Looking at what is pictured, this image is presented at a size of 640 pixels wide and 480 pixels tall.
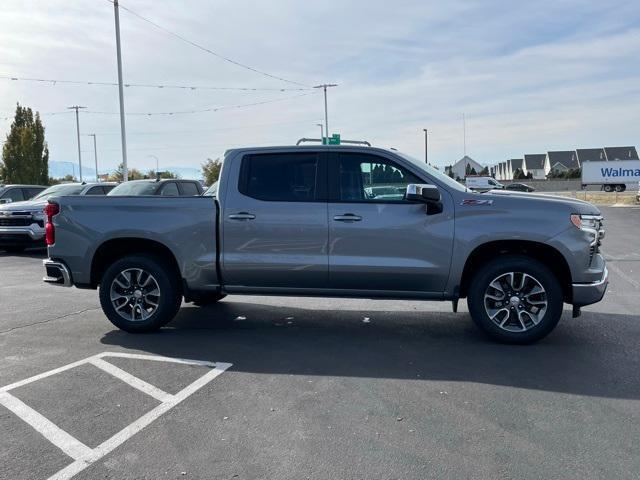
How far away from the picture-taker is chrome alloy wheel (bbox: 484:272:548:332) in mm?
5668

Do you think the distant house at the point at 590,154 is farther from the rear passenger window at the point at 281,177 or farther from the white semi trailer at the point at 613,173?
the rear passenger window at the point at 281,177

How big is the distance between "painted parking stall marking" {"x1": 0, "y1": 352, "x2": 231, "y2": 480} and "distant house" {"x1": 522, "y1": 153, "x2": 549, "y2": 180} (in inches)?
4461

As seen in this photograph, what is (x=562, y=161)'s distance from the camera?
347ft

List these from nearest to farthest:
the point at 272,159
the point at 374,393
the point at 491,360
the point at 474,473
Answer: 1. the point at 474,473
2. the point at 374,393
3. the point at 491,360
4. the point at 272,159

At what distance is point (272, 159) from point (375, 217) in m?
1.32

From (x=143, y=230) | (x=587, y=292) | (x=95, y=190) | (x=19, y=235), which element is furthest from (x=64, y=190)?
(x=587, y=292)

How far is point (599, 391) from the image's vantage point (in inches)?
177

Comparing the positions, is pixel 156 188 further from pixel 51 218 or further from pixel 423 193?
pixel 423 193

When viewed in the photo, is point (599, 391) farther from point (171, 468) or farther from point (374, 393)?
point (171, 468)

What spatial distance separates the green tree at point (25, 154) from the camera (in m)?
45.5

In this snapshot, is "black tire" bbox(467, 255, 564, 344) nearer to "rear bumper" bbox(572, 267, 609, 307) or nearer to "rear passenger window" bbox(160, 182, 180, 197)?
"rear bumper" bbox(572, 267, 609, 307)

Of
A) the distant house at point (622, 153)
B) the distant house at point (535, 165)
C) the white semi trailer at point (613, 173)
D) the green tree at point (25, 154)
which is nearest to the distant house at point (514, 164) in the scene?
the distant house at point (535, 165)

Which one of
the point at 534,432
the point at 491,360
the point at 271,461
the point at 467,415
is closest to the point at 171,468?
the point at 271,461

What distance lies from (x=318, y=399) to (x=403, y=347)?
63.8 inches
